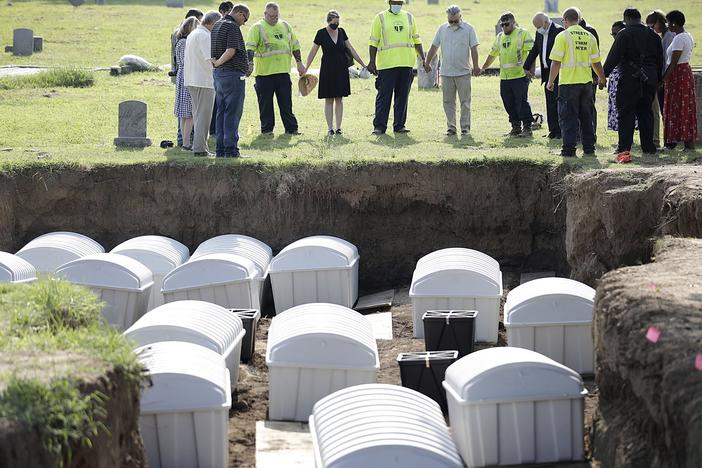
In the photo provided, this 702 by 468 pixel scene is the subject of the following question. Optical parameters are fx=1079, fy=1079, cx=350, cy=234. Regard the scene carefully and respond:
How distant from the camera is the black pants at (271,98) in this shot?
17406 millimetres

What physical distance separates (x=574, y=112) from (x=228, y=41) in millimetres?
4848

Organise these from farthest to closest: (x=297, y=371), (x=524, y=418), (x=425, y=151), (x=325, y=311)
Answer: (x=425, y=151) → (x=325, y=311) → (x=297, y=371) → (x=524, y=418)

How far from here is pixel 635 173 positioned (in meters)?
13.1

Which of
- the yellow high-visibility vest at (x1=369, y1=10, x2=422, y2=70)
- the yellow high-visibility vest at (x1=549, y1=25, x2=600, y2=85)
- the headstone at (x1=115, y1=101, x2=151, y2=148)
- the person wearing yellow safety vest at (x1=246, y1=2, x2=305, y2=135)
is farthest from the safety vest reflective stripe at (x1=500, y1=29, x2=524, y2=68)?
the headstone at (x1=115, y1=101, x2=151, y2=148)

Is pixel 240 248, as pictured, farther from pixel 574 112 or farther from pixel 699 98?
pixel 699 98

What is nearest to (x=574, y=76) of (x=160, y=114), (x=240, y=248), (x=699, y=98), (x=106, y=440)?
(x=699, y=98)

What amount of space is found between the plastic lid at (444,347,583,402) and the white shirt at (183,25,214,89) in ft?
25.3

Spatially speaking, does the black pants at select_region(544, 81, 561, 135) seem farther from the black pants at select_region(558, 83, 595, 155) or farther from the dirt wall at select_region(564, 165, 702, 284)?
the dirt wall at select_region(564, 165, 702, 284)

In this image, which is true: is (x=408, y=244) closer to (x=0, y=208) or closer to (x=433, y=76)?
(x=0, y=208)

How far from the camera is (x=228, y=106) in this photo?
15203mm

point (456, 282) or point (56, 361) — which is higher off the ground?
point (56, 361)

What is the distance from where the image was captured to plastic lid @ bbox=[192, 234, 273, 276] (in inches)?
556

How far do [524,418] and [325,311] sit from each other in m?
2.81

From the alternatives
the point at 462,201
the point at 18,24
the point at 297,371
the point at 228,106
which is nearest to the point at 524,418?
the point at 297,371
